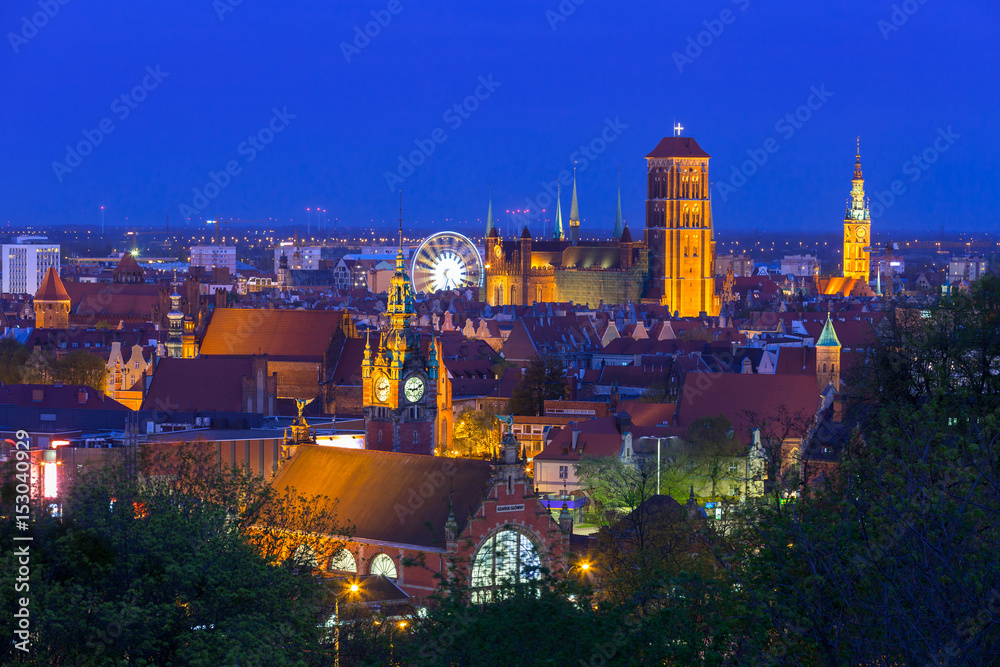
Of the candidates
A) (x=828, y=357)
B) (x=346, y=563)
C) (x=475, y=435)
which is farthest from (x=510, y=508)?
(x=828, y=357)

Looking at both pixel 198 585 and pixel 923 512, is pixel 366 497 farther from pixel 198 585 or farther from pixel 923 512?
pixel 923 512

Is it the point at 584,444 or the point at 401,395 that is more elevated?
the point at 401,395

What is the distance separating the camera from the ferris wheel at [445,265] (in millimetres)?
184500

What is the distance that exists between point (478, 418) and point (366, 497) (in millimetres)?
27615

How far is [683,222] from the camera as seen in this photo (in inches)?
5738

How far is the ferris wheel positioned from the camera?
184500 millimetres

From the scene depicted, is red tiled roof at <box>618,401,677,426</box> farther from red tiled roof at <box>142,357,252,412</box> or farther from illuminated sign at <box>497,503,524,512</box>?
illuminated sign at <box>497,503,524,512</box>

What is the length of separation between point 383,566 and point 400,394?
12.1m

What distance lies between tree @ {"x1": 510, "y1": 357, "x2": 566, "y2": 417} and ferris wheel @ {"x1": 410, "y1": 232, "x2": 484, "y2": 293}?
110693 mm

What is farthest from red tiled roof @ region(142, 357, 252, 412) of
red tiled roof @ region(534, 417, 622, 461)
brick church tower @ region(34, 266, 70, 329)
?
brick church tower @ region(34, 266, 70, 329)

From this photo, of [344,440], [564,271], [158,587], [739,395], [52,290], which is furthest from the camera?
[564,271]

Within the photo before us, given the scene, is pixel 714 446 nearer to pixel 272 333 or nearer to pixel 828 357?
pixel 828 357

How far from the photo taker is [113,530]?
24406mm

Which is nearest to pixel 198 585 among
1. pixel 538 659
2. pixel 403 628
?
pixel 403 628
